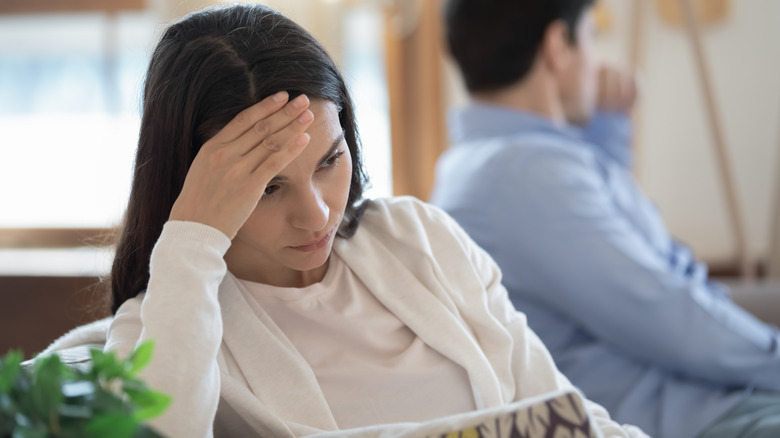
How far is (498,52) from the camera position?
1.99 meters

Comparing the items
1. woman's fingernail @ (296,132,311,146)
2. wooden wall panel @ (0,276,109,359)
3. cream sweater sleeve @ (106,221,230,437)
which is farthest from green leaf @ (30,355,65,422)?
wooden wall panel @ (0,276,109,359)

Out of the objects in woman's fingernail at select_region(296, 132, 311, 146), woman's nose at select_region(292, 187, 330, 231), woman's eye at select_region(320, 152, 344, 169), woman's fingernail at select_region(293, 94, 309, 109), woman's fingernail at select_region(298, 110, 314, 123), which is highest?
woman's fingernail at select_region(293, 94, 309, 109)

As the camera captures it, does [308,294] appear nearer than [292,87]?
No

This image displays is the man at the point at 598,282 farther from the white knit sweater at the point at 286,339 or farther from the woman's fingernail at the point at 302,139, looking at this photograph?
the woman's fingernail at the point at 302,139

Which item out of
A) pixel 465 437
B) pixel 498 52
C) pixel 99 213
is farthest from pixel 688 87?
pixel 465 437

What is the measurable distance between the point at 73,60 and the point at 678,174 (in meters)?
2.61

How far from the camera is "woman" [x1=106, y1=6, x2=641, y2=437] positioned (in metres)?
0.93

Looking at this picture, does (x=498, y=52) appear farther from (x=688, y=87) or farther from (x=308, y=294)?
(x=688, y=87)

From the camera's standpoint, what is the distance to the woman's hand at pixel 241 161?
953 mm

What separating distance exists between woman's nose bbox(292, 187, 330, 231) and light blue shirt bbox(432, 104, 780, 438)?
2.35 feet

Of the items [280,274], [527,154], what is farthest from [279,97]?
[527,154]

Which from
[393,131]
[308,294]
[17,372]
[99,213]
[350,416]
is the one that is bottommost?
[99,213]

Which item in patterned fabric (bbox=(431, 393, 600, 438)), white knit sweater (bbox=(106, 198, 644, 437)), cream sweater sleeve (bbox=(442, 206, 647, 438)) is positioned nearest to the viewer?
patterned fabric (bbox=(431, 393, 600, 438))

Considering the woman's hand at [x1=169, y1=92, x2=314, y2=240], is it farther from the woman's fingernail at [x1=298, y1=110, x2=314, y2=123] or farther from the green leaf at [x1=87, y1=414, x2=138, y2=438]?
the green leaf at [x1=87, y1=414, x2=138, y2=438]
